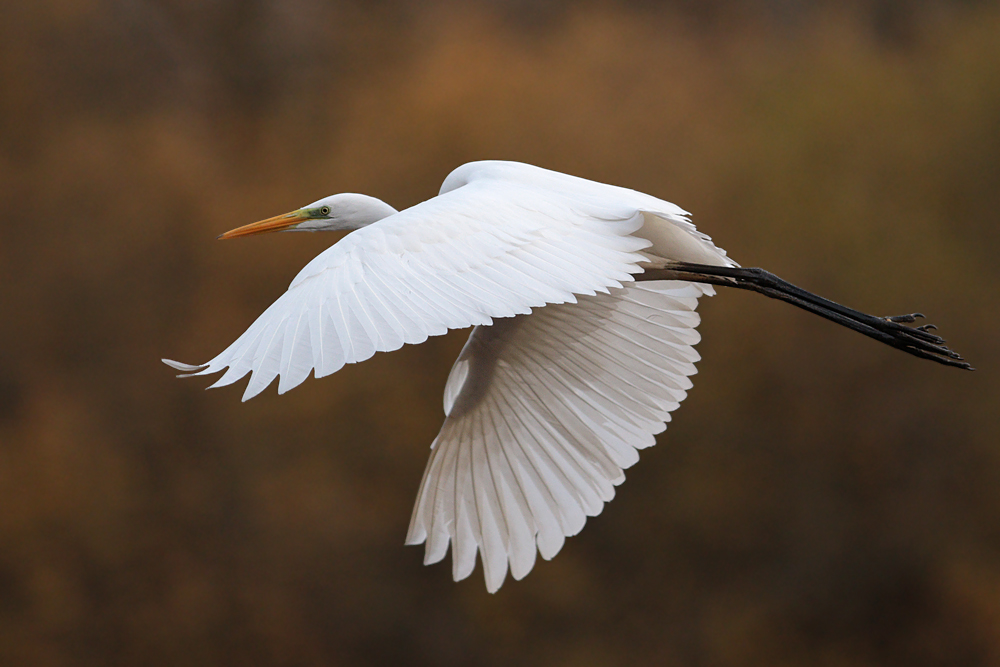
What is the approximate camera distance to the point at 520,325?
1560mm

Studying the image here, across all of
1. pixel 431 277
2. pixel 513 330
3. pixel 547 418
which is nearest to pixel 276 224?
pixel 513 330

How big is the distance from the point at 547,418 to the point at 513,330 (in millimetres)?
160

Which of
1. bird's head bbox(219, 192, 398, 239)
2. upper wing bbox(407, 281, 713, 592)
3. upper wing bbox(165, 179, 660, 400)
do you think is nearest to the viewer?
upper wing bbox(165, 179, 660, 400)

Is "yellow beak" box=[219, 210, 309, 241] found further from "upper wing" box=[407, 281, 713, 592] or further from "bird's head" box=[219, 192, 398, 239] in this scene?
"upper wing" box=[407, 281, 713, 592]

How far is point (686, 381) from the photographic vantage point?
160 centimetres

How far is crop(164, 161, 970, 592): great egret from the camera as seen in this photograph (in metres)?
0.98

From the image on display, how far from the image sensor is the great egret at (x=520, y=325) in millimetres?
982

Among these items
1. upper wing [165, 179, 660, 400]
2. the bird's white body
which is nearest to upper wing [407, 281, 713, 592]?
the bird's white body

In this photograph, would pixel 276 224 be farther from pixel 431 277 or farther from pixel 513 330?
pixel 431 277

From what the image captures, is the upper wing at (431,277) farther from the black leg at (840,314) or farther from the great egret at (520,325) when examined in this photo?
the black leg at (840,314)

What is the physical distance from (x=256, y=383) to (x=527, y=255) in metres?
0.37

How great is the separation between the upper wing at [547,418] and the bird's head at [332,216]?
38 centimetres

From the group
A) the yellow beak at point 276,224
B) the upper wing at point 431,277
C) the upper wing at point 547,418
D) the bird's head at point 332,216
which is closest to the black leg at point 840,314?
the upper wing at point 547,418

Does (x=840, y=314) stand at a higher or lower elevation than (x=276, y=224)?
higher
